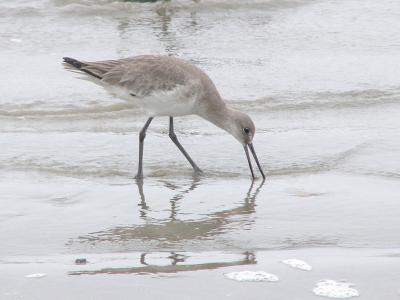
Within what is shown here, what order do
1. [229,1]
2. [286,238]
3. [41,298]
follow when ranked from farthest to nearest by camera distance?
[229,1] → [286,238] → [41,298]

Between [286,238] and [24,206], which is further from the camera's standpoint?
[24,206]

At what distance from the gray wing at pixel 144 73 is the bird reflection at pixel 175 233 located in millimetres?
1116

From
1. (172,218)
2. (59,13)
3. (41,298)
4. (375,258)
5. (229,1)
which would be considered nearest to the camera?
(41,298)

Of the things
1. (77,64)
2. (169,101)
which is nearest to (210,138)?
(169,101)

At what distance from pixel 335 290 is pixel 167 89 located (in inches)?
118

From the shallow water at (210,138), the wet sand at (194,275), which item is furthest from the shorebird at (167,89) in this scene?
the wet sand at (194,275)

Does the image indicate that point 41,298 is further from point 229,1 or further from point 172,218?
point 229,1

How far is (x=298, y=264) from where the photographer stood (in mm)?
5430

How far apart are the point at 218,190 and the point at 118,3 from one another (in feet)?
24.8

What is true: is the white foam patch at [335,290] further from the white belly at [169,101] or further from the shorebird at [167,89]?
the white belly at [169,101]

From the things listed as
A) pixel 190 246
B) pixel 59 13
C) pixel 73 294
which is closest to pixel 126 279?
pixel 73 294

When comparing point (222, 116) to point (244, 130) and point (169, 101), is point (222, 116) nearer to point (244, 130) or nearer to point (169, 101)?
point (244, 130)

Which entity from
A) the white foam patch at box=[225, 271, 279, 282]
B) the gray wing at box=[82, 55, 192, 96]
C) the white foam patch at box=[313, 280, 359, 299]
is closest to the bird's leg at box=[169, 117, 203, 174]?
the gray wing at box=[82, 55, 192, 96]

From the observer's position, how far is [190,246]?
575cm
